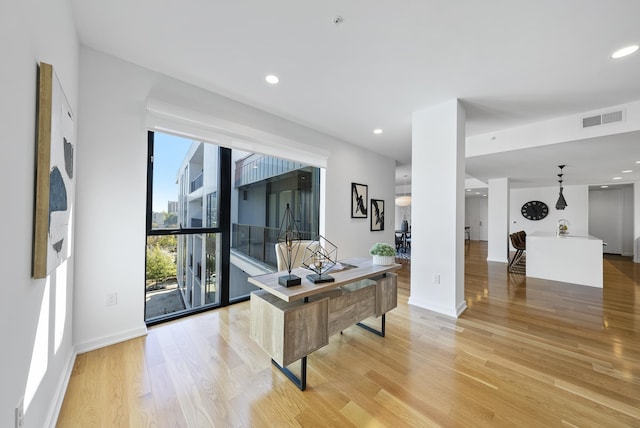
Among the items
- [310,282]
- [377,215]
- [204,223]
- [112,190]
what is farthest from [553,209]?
[112,190]

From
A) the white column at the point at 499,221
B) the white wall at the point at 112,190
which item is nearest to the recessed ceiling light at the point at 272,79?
the white wall at the point at 112,190

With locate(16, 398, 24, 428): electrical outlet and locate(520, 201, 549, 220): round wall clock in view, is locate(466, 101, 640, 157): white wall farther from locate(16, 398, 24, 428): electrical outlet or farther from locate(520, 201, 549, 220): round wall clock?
locate(520, 201, 549, 220): round wall clock

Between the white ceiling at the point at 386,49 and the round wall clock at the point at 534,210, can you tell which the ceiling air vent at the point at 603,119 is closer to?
the white ceiling at the point at 386,49

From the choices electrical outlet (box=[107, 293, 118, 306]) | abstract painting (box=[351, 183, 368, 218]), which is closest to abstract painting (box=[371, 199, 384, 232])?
abstract painting (box=[351, 183, 368, 218])

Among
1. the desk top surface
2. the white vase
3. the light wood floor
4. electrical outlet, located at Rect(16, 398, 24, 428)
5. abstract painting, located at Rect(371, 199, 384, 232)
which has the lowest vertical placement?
the light wood floor

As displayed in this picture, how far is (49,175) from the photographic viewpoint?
3.92 ft

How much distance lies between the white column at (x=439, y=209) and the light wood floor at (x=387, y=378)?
36cm

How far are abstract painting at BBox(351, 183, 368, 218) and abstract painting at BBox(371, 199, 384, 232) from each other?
307mm

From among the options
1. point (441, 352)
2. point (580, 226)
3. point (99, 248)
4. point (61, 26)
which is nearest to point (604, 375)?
point (441, 352)

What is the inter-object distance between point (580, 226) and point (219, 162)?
35.8 ft

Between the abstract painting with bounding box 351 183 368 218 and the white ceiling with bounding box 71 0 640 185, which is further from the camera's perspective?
the abstract painting with bounding box 351 183 368 218

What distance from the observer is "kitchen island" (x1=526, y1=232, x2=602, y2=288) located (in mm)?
4371

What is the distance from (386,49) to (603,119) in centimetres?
325

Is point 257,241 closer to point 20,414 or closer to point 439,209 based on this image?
point 439,209
